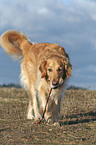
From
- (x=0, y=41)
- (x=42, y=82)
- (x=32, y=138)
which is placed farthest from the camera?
(x=0, y=41)

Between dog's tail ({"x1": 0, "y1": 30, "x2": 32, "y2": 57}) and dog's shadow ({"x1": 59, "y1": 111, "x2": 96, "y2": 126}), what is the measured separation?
9.17 ft

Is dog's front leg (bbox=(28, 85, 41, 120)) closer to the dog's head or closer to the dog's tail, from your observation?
the dog's head

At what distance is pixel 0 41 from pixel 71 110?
3.65 meters

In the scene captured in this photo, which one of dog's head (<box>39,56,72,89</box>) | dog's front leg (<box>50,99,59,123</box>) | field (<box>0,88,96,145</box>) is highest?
dog's head (<box>39,56,72,89</box>)

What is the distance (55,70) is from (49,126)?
1.49m

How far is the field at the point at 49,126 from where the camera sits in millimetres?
5292

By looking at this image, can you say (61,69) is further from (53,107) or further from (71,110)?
(71,110)

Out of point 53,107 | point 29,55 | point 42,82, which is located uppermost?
point 29,55

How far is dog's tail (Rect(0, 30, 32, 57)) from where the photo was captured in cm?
891

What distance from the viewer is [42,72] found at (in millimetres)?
6293

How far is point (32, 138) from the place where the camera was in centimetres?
535

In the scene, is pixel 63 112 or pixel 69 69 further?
pixel 63 112

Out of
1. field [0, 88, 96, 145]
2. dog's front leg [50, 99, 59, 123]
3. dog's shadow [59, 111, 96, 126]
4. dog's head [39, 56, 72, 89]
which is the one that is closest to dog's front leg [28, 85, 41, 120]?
field [0, 88, 96, 145]

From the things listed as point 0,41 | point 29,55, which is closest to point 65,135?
point 29,55
